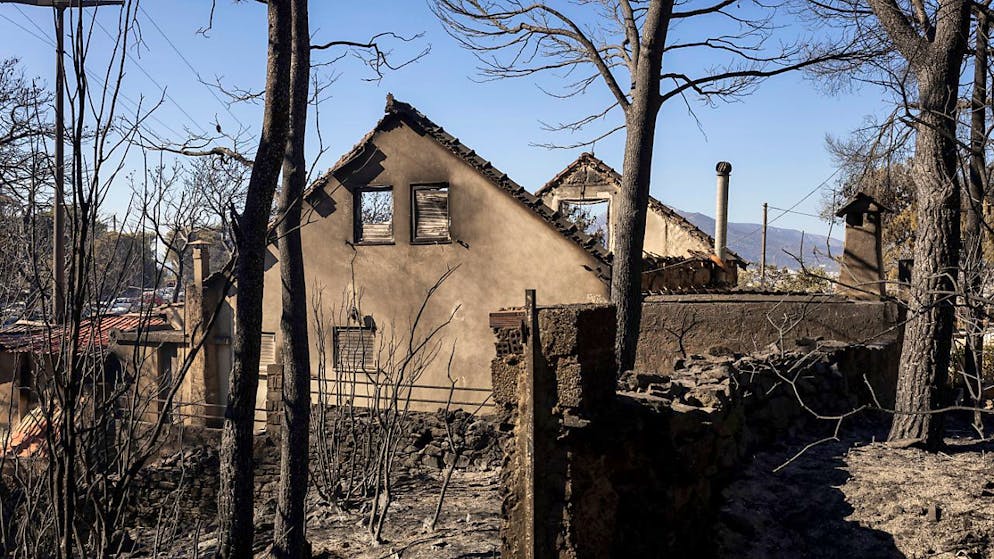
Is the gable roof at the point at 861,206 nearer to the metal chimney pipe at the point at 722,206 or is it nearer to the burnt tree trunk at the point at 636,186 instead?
the burnt tree trunk at the point at 636,186

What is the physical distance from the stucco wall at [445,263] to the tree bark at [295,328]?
663 cm

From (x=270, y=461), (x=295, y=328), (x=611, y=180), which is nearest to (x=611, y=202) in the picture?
(x=611, y=180)

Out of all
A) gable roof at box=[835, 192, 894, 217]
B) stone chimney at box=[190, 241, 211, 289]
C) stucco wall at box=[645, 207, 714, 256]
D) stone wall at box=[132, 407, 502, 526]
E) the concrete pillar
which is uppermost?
stucco wall at box=[645, 207, 714, 256]

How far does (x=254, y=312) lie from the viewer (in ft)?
21.6

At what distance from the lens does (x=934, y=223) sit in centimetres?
793

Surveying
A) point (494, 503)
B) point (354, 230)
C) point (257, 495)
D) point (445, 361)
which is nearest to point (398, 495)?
point (494, 503)

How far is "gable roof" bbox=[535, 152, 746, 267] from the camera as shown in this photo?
22078 mm

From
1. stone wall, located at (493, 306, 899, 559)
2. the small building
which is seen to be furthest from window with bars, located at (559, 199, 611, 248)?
stone wall, located at (493, 306, 899, 559)

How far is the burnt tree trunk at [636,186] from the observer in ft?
31.5

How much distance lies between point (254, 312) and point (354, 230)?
1002cm

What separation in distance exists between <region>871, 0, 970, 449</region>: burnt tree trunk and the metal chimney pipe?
32.6ft

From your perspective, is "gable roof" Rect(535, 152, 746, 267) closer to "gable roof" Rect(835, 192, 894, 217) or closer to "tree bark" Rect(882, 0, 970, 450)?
"gable roof" Rect(835, 192, 894, 217)

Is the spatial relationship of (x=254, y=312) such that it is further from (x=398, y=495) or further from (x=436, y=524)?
(x=398, y=495)

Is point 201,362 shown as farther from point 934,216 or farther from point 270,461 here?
point 934,216
